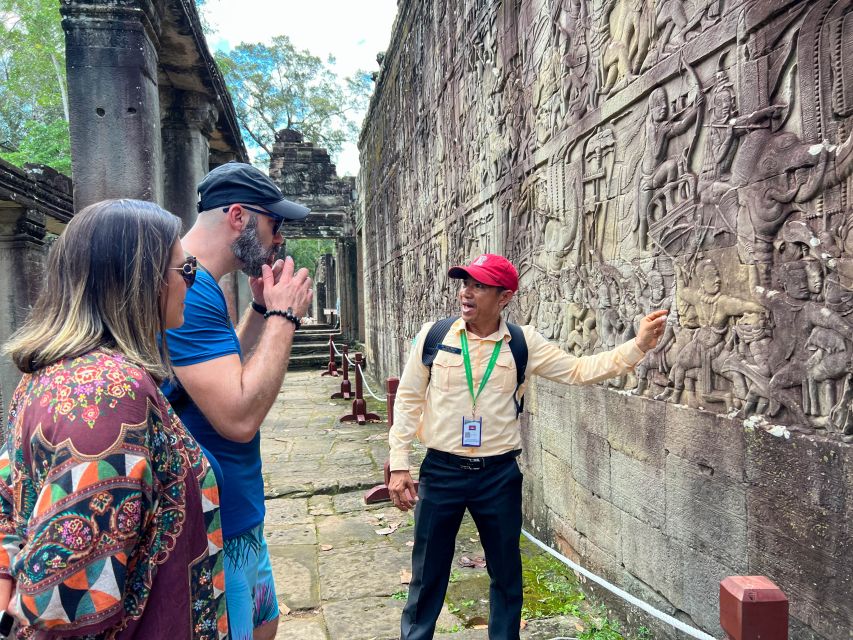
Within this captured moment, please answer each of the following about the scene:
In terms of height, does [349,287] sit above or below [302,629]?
above

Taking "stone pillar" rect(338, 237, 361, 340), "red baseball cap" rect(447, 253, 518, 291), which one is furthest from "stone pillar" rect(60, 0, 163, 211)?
"stone pillar" rect(338, 237, 361, 340)

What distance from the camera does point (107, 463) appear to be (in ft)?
3.21

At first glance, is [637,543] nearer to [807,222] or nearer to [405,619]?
[405,619]

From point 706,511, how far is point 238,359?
2066 mm

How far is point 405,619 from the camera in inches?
100

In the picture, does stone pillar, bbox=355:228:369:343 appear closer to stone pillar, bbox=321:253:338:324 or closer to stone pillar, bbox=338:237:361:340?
stone pillar, bbox=338:237:361:340

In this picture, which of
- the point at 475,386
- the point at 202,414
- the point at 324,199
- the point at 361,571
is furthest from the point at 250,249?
Result: the point at 324,199

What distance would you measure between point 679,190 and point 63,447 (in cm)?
255

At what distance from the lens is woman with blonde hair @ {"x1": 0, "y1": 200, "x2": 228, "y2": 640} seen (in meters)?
0.95

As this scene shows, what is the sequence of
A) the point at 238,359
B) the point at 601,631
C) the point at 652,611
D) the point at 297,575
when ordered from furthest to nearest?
the point at 297,575
the point at 601,631
the point at 652,611
the point at 238,359

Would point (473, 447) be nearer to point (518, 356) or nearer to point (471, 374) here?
point (471, 374)

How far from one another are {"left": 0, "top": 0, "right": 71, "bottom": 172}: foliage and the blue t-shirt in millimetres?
21504

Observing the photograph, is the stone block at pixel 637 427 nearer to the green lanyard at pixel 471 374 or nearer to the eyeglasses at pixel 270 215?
the green lanyard at pixel 471 374

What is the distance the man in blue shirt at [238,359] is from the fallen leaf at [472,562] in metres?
2.23
